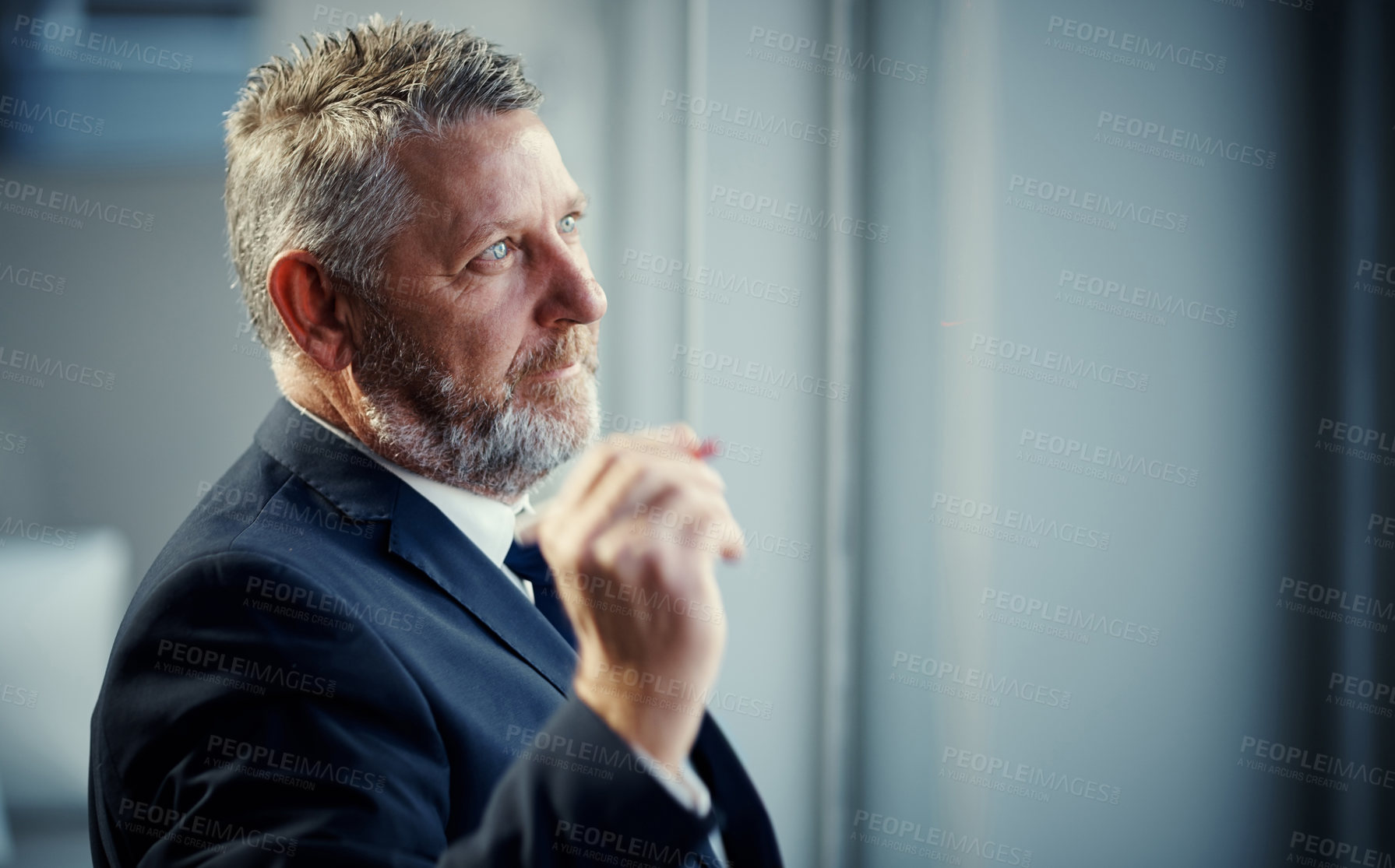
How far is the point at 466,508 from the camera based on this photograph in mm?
1121

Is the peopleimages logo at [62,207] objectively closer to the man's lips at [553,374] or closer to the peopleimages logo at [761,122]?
the peopleimages logo at [761,122]

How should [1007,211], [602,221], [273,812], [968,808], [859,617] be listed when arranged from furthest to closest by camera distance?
1. [602,221]
2. [859,617]
3. [968,808]
4. [1007,211]
5. [273,812]

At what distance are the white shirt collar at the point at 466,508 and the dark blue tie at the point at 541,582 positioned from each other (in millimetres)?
14

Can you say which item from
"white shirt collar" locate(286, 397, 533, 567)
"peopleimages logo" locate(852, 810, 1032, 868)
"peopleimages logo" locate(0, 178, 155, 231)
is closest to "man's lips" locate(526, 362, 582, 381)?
"white shirt collar" locate(286, 397, 533, 567)

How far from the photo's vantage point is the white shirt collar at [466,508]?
3.63 feet

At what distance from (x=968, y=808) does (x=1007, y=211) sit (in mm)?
902

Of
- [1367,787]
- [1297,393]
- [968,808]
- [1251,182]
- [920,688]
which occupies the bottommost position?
[968,808]

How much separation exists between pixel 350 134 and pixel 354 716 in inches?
26.3

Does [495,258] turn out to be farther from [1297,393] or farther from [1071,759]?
[1071,759]

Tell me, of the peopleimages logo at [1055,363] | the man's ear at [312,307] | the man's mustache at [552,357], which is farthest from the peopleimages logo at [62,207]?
the peopleimages logo at [1055,363]

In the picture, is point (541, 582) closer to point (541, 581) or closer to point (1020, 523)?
point (541, 581)

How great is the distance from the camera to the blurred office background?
103cm

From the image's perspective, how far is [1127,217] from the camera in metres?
1.14

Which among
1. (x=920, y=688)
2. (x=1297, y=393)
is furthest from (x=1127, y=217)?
(x=920, y=688)
